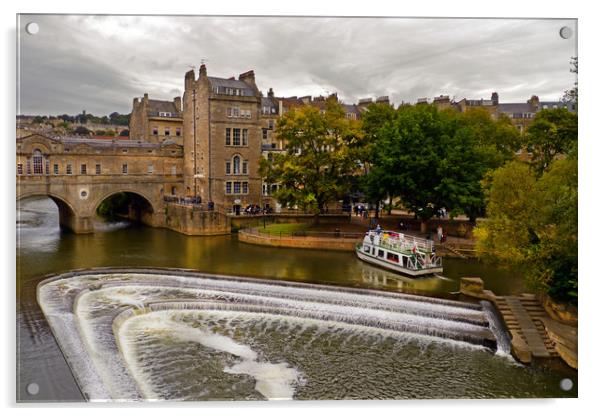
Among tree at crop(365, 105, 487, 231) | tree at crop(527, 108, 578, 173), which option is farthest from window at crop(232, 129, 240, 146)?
tree at crop(527, 108, 578, 173)

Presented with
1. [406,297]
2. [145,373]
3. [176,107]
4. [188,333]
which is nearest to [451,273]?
[406,297]

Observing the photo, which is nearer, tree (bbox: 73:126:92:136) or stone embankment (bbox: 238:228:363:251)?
stone embankment (bbox: 238:228:363:251)

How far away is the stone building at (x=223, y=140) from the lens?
45750mm

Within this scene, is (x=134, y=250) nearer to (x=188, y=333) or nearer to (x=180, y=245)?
(x=180, y=245)

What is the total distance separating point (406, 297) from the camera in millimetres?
21016

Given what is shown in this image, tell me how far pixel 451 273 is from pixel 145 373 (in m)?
17.3

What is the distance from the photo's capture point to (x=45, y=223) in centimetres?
4472

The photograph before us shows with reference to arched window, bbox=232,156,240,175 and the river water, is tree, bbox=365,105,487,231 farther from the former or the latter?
arched window, bbox=232,156,240,175

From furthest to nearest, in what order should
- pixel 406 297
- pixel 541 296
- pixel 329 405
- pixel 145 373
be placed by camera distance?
pixel 406 297
pixel 541 296
pixel 145 373
pixel 329 405

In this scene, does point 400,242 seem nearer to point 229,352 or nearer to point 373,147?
point 373,147

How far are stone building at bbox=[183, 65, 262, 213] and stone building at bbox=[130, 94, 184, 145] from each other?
10.8 meters

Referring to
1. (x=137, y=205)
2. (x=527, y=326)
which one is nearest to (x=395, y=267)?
(x=527, y=326)

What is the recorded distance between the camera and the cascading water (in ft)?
46.1
